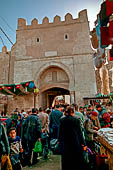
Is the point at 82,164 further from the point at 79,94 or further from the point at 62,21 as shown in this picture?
the point at 62,21

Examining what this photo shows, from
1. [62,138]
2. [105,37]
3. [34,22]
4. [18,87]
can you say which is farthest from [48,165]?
[34,22]

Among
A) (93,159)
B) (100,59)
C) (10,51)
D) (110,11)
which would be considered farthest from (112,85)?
(93,159)

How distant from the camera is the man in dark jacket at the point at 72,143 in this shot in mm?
2294

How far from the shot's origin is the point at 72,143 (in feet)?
7.61

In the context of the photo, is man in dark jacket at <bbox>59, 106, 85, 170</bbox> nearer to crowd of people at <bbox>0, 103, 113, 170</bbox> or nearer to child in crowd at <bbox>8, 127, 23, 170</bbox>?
crowd of people at <bbox>0, 103, 113, 170</bbox>

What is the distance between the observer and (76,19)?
13.0m

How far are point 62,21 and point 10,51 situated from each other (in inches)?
258

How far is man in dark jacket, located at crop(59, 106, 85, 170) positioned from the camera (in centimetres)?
229

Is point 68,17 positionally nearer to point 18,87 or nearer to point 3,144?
point 18,87

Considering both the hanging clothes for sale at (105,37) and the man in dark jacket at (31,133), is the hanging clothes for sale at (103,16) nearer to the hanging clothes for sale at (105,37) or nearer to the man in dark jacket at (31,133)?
the hanging clothes for sale at (105,37)

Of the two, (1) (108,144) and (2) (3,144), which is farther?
(2) (3,144)

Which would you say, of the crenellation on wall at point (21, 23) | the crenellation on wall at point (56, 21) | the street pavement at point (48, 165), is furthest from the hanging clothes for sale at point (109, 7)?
the crenellation on wall at point (21, 23)

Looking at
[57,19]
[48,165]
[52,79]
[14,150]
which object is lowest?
[48,165]

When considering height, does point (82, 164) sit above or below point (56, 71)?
below
